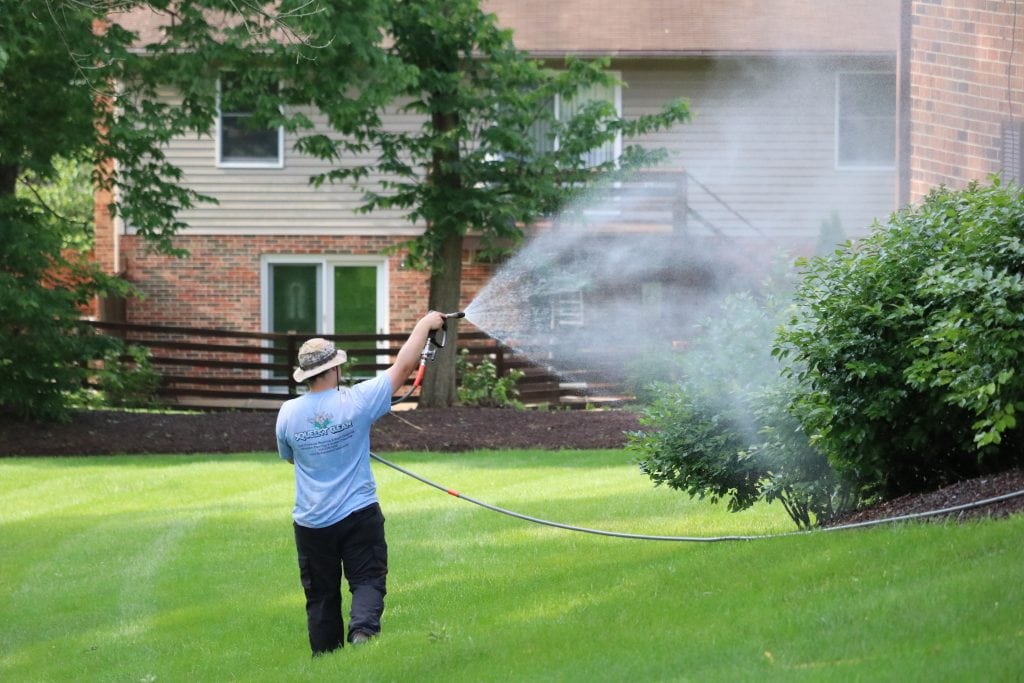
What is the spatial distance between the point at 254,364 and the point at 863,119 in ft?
37.0

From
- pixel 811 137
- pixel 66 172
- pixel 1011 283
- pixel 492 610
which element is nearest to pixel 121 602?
pixel 492 610

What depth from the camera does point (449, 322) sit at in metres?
20.4

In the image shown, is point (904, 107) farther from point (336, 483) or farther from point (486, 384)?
point (336, 483)

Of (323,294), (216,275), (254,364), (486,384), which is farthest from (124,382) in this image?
(486,384)

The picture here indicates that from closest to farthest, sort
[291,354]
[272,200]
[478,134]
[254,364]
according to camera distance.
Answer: [478,134] → [291,354] → [254,364] → [272,200]

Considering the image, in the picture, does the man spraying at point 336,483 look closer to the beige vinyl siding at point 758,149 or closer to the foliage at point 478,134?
the foliage at point 478,134

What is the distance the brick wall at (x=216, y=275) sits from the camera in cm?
2516

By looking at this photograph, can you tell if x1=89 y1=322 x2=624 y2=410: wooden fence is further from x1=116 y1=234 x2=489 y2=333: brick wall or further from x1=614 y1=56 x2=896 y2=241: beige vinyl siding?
Result: x1=614 y1=56 x2=896 y2=241: beige vinyl siding

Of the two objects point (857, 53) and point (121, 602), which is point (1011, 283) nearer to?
point (121, 602)

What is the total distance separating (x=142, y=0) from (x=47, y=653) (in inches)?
376

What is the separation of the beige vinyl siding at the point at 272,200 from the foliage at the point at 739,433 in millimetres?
15968

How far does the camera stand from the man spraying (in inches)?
291

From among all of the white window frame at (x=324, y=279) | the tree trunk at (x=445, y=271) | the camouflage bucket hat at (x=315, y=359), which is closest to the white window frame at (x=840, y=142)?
the tree trunk at (x=445, y=271)

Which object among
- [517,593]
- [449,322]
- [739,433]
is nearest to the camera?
[517,593]
